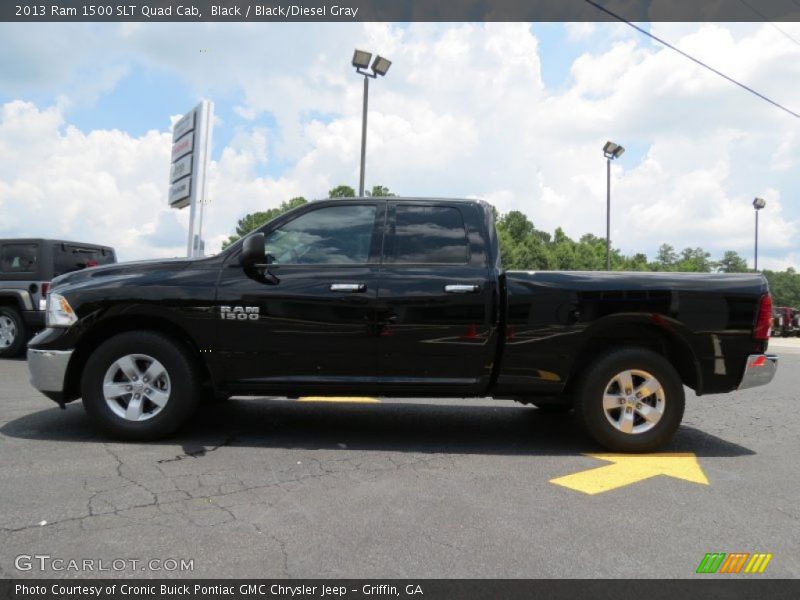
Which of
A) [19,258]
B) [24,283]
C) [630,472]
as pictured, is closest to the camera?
[630,472]

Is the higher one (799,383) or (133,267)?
(133,267)

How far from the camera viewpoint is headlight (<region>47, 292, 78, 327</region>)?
4660mm

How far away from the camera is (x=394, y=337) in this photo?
4.61 metres

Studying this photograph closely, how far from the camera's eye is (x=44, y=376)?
4.64 metres

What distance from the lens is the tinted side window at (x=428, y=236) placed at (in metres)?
4.80

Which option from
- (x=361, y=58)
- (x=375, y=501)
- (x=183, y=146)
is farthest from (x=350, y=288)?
(x=183, y=146)

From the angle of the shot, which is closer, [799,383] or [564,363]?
[564,363]

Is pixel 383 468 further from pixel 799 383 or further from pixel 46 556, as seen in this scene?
pixel 799 383

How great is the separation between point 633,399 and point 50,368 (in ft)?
14.6

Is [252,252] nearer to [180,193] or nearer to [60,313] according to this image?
[60,313]

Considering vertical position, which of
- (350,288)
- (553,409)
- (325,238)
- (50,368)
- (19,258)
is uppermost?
(19,258)

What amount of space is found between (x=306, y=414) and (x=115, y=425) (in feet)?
5.95

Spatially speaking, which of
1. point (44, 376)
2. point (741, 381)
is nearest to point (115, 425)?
point (44, 376)
